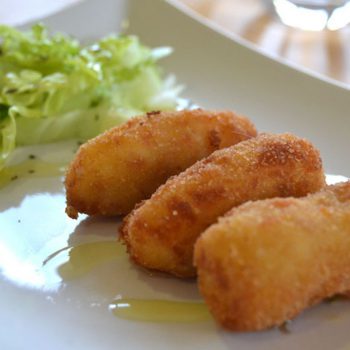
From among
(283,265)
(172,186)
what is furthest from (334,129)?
(283,265)

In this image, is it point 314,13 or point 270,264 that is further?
point 314,13

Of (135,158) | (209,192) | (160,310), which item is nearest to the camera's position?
(160,310)

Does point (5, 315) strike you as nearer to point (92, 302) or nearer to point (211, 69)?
point (92, 302)

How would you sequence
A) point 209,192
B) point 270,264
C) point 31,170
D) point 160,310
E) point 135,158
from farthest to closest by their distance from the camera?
point 31,170
point 135,158
point 209,192
point 160,310
point 270,264

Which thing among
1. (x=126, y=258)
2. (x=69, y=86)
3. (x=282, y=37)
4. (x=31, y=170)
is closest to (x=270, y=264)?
(x=126, y=258)

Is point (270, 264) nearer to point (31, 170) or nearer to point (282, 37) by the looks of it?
point (31, 170)

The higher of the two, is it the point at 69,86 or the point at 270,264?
the point at 270,264
